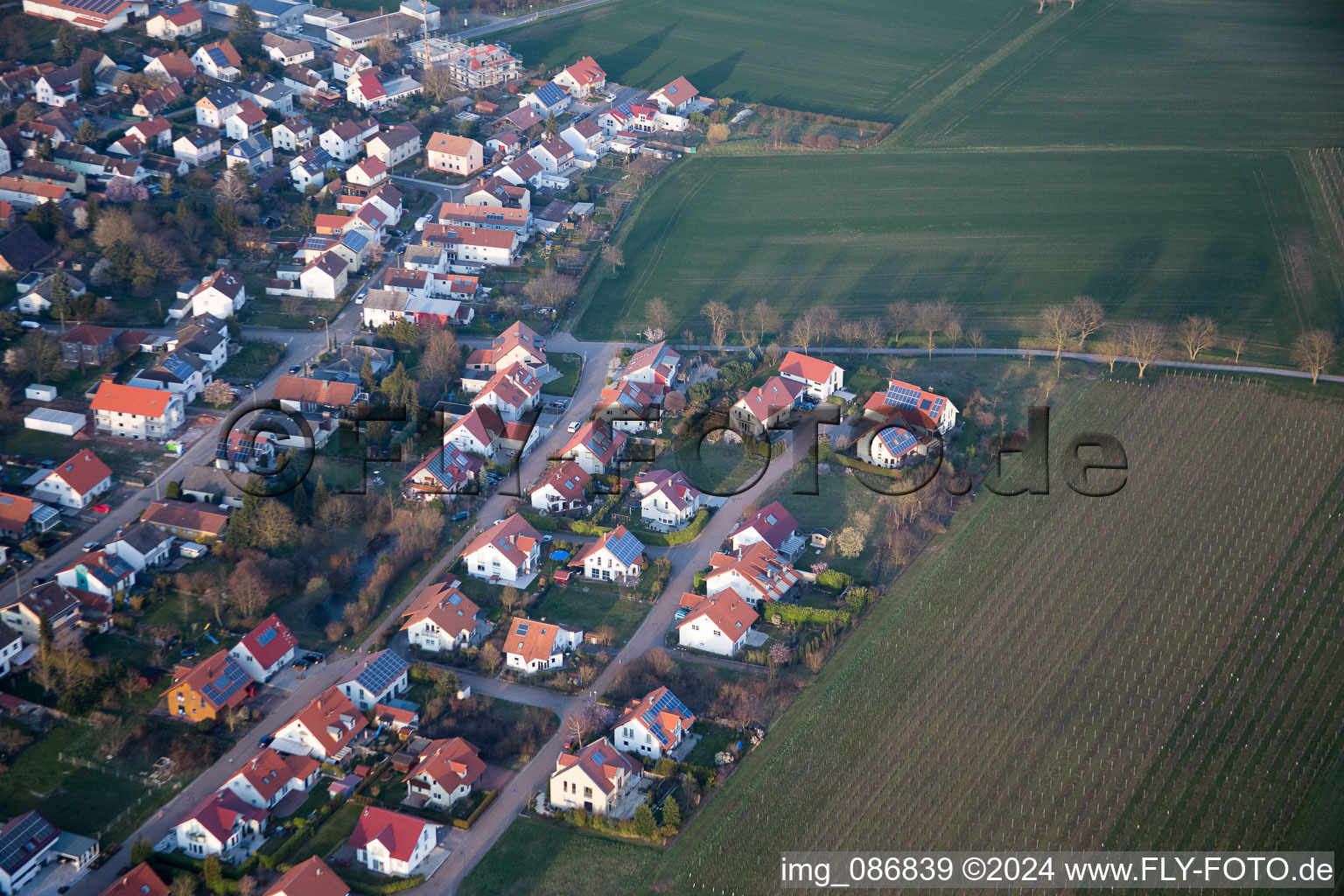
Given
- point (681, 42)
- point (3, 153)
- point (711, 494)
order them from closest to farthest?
point (711, 494)
point (3, 153)
point (681, 42)

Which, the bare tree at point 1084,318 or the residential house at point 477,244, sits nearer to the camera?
the bare tree at point 1084,318

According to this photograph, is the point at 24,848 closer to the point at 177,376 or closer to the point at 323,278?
the point at 177,376

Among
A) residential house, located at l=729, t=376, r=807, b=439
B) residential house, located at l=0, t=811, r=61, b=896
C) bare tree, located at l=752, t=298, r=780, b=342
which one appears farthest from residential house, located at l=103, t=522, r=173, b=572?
bare tree, located at l=752, t=298, r=780, b=342

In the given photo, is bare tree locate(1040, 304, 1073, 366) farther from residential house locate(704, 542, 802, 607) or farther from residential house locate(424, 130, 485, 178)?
residential house locate(424, 130, 485, 178)

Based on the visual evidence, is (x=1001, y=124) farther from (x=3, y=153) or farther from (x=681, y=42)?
(x=3, y=153)

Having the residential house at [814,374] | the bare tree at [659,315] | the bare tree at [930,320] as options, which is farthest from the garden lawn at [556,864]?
the bare tree at [930,320]

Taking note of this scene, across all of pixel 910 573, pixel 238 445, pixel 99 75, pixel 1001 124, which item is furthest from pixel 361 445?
pixel 1001 124

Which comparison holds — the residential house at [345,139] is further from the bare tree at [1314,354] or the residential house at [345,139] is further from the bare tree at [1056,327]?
the bare tree at [1314,354]
